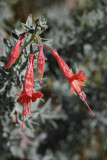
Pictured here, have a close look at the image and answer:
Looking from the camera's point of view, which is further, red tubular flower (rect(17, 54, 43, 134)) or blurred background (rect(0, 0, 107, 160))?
blurred background (rect(0, 0, 107, 160))

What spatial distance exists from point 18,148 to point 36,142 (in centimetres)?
28

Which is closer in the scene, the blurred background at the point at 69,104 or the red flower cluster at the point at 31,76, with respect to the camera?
the red flower cluster at the point at 31,76

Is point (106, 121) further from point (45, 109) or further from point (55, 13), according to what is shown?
point (55, 13)

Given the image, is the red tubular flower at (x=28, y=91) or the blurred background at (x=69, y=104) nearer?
the red tubular flower at (x=28, y=91)

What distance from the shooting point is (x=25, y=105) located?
126 centimetres

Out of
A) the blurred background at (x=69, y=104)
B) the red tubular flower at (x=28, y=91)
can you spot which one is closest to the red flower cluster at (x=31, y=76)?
the red tubular flower at (x=28, y=91)

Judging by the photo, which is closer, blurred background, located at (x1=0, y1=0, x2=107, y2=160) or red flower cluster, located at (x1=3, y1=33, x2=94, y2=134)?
red flower cluster, located at (x1=3, y1=33, x2=94, y2=134)

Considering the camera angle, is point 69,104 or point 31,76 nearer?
point 31,76

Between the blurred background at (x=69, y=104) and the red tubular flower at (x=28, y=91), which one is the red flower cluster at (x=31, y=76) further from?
the blurred background at (x=69, y=104)

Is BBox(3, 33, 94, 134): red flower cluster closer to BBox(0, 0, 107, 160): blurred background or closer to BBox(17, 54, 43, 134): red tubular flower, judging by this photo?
BBox(17, 54, 43, 134): red tubular flower

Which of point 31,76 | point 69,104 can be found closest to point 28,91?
point 31,76

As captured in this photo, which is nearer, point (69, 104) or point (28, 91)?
point (28, 91)

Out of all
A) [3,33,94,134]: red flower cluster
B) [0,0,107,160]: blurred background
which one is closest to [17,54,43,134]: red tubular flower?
[3,33,94,134]: red flower cluster

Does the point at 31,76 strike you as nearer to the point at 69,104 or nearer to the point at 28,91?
the point at 28,91
